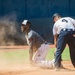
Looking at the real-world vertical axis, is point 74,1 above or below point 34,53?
above

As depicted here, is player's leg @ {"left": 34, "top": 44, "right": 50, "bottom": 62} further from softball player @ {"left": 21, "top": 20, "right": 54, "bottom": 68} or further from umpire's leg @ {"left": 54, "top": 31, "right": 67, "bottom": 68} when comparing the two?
umpire's leg @ {"left": 54, "top": 31, "right": 67, "bottom": 68}

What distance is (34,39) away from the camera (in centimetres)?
1076

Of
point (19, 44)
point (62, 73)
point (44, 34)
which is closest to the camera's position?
point (62, 73)

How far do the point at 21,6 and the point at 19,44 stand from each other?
13.7 ft

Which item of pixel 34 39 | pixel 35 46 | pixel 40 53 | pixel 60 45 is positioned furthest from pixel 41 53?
pixel 60 45

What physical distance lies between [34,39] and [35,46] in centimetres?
31

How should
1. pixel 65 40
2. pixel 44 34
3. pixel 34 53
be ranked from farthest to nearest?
pixel 44 34 < pixel 34 53 < pixel 65 40

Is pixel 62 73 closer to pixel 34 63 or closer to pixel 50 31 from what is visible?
pixel 34 63

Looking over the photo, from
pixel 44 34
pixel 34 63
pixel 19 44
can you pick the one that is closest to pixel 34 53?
pixel 34 63

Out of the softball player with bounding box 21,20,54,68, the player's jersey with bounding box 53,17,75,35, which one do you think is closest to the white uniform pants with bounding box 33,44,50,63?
the softball player with bounding box 21,20,54,68

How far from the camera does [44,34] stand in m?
26.5

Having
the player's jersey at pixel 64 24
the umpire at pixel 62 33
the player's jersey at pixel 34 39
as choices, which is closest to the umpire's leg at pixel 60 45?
the umpire at pixel 62 33

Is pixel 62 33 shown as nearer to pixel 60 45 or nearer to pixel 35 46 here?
pixel 60 45

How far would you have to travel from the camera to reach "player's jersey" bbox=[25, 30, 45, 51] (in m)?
10.6
